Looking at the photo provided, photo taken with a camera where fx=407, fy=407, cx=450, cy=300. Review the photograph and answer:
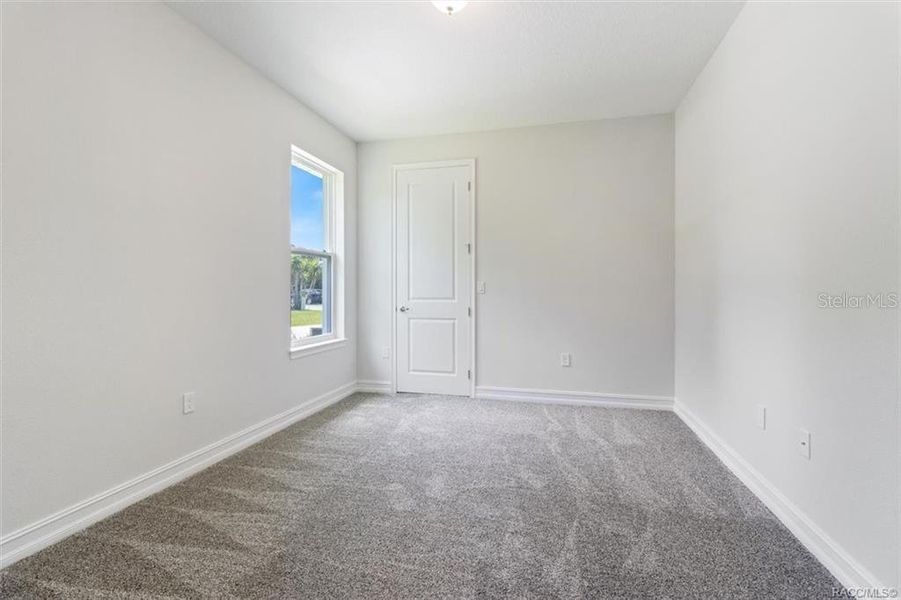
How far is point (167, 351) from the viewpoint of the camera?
2.18 metres

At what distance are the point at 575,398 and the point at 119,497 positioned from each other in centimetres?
327

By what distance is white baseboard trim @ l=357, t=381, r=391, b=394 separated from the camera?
4172 mm

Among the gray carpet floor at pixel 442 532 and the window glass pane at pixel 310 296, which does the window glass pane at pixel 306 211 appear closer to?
the window glass pane at pixel 310 296

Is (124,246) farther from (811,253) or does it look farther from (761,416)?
(761,416)

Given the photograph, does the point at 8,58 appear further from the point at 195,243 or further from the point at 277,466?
the point at 277,466

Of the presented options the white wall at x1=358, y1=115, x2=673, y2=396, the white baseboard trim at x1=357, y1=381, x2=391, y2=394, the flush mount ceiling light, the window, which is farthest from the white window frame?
the flush mount ceiling light

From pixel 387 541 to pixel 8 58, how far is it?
2369 millimetres

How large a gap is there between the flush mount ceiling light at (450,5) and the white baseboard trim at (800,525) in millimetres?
2801

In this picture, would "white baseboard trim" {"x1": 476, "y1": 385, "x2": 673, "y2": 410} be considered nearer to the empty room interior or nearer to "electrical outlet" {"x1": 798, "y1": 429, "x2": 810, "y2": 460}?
the empty room interior

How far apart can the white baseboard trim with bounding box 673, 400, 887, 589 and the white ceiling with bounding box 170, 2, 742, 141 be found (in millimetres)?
2474

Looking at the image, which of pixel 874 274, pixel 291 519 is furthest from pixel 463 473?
pixel 874 274

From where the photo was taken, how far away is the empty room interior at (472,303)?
147cm

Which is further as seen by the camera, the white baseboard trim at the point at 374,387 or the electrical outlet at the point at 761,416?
the white baseboard trim at the point at 374,387

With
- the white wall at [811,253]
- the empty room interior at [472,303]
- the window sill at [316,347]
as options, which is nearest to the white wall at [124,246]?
the empty room interior at [472,303]
